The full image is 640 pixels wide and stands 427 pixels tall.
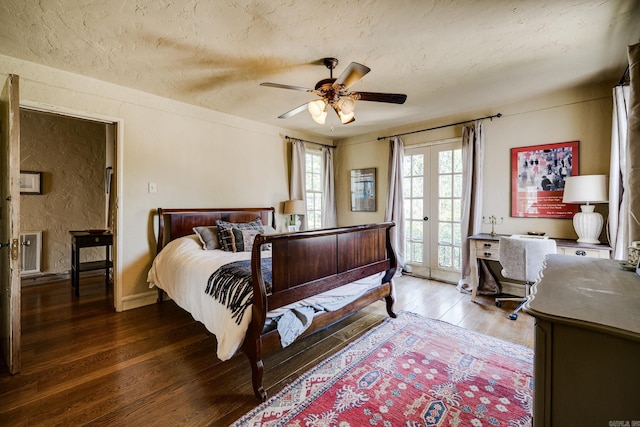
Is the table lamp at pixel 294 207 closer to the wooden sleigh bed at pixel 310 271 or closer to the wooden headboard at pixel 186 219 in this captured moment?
the wooden headboard at pixel 186 219

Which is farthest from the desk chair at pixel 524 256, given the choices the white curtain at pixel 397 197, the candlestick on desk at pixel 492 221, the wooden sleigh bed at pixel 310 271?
the white curtain at pixel 397 197

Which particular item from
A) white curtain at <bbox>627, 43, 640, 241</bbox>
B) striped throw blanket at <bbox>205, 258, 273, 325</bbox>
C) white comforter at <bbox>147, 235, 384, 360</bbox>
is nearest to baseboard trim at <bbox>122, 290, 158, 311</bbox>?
white comforter at <bbox>147, 235, 384, 360</bbox>

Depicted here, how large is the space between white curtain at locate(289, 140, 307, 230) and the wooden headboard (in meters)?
1.00

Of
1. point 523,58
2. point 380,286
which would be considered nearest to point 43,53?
point 380,286

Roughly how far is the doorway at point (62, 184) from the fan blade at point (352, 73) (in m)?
3.87

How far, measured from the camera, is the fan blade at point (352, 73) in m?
1.85

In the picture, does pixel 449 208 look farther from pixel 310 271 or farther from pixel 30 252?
pixel 30 252

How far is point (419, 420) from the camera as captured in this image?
5.05ft

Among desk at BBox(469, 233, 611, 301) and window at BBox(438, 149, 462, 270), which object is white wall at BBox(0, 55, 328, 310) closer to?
window at BBox(438, 149, 462, 270)

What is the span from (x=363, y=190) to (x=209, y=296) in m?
3.56

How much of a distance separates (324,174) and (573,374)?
461 cm

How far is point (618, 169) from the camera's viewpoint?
→ 8.63ft

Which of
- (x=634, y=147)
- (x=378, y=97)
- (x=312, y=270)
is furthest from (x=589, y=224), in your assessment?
(x=312, y=270)

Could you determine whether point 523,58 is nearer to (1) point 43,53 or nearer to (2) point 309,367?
(2) point 309,367
